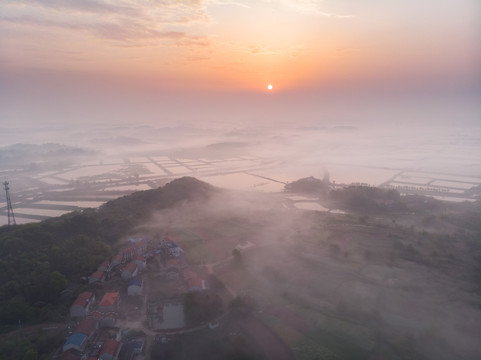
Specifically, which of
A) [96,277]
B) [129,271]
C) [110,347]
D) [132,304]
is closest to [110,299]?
[132,304]

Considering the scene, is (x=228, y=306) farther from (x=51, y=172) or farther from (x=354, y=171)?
(x=51, y=172)

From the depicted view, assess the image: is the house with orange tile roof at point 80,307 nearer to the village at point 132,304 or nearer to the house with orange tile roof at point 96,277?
the village at point 132,304

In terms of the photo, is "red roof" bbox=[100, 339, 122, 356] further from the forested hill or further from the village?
the forested hill

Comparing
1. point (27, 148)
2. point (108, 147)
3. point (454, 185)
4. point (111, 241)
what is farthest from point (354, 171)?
point (27, 148)

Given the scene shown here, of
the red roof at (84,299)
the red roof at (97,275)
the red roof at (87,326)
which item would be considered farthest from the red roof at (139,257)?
the red roof at (87,326)

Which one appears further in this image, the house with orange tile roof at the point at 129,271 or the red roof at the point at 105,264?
the red roof at the point at 105,264
